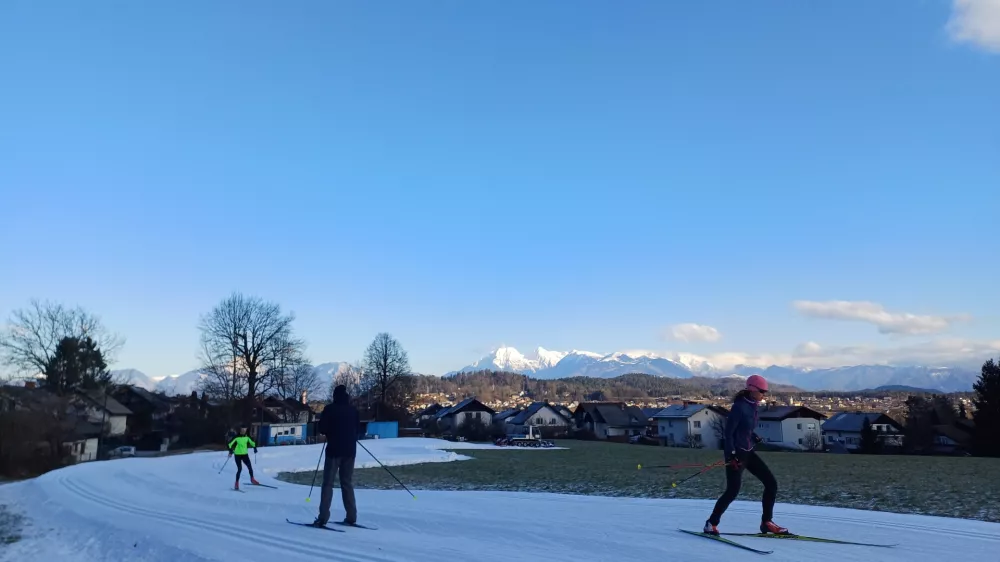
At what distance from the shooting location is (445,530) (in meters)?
8.82

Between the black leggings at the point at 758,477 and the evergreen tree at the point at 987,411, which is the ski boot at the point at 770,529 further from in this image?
the evergreen tree at the point at 987,411

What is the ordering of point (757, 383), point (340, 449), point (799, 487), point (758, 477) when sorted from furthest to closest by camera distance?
point (799, 487), point (340, 449), point (757, 383), point (758, 477)

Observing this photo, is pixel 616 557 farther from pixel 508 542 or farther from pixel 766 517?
pixel 766 517

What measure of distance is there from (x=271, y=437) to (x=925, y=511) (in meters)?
52.5

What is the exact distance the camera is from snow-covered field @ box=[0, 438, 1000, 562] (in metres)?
7.25

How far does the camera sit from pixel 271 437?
5444 centimetres

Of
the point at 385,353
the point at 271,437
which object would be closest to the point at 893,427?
the point at 385,353

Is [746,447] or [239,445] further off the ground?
Answer: [746,447]

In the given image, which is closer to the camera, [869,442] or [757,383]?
[757,383]

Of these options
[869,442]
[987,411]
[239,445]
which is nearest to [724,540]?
[239,445]

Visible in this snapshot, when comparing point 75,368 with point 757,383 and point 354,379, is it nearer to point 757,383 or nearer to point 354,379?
Answer: point 354,379

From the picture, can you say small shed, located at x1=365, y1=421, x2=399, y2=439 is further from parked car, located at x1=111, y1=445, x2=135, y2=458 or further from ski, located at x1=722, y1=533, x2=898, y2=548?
ski, located at x1=722, y1=533, x2=898, y2=548

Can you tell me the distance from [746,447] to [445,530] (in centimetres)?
427

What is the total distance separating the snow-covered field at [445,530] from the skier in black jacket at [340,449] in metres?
0.53
